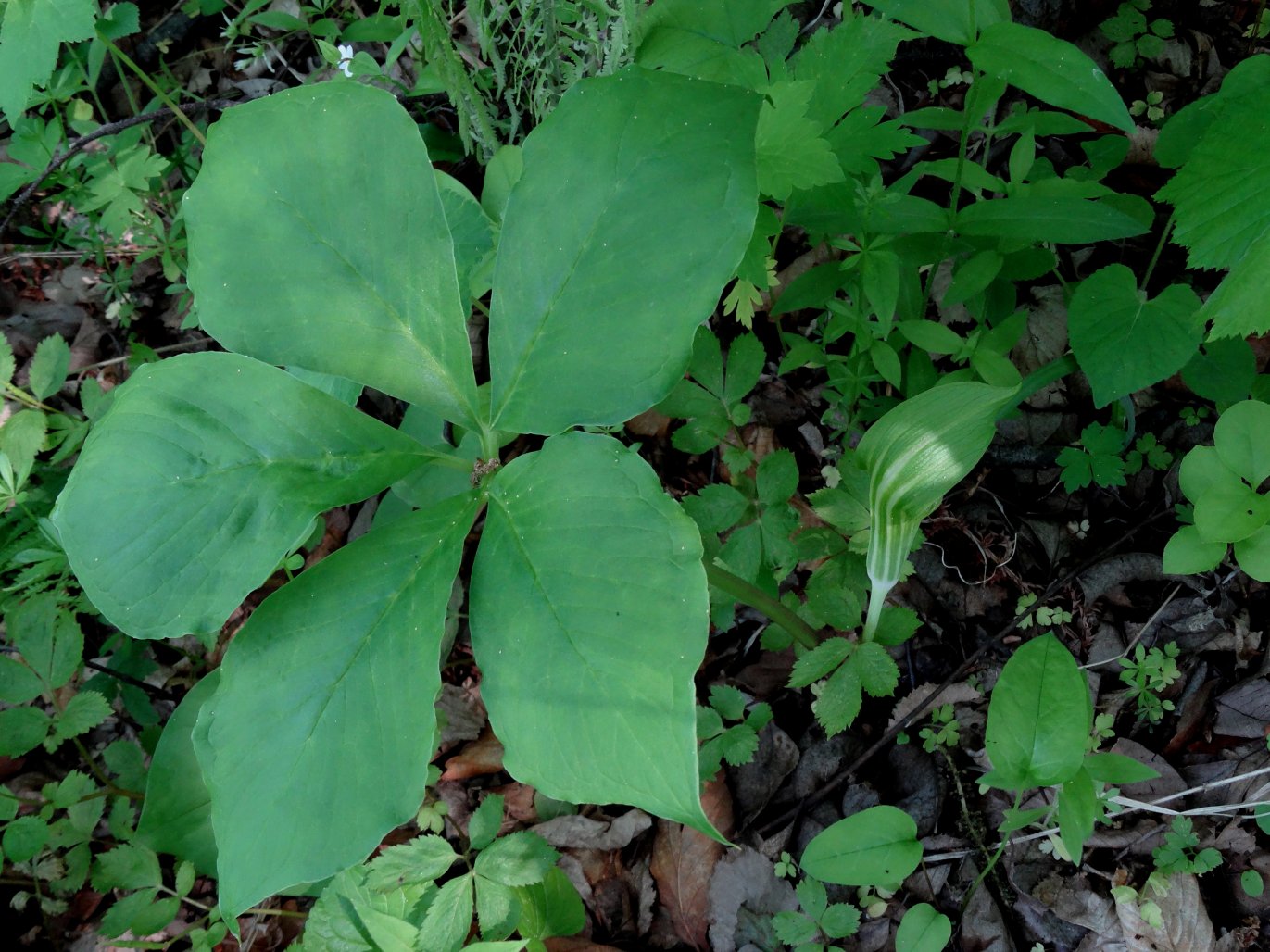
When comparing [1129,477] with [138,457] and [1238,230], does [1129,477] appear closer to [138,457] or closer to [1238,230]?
[1238,230]

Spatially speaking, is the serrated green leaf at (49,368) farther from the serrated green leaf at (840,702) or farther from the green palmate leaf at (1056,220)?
the green palmate leaf at (1056,220)

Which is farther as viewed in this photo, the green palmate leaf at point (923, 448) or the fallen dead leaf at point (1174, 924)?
the fallen dead leaf at point (1174, 924)

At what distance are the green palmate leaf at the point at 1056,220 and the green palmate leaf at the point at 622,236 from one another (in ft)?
2.95

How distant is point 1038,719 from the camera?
1.59 meters

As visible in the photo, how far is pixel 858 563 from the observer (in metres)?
1.90

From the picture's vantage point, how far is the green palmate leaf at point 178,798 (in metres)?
1.85

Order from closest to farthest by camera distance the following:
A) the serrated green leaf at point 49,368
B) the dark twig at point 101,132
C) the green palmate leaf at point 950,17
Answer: the green palmate leaf at point 950,17
the serrated green leaf at point 49,368
the dark twig at point 101,132

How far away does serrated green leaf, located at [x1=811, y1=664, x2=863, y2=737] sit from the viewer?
5.71 ft

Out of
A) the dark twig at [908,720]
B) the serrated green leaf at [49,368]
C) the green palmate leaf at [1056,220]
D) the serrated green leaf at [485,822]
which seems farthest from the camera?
the serrated green leaf at [49,368]

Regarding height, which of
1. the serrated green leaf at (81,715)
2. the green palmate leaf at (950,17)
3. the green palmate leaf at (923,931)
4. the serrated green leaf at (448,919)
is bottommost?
the green palmate leaf at (923,931)

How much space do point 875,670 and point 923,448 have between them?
0.48 metres

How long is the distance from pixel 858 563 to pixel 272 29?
8.47 ft

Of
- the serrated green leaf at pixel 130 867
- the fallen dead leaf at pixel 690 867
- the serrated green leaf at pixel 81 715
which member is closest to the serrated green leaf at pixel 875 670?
the fallen dead leaf at pixel 690 867

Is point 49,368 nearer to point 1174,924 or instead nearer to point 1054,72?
point 1054,72
